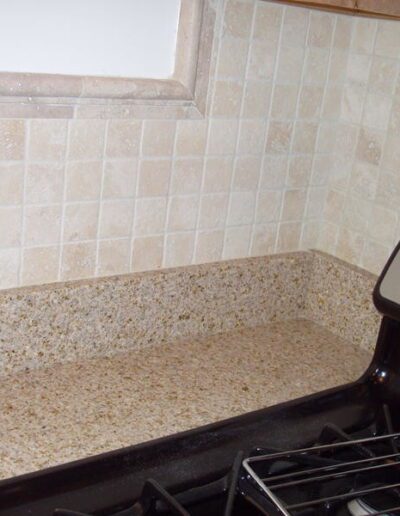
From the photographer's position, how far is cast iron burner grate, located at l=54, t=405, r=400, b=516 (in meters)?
0.81

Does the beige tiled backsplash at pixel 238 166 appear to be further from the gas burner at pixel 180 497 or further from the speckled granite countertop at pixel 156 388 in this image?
the gas burner at pixel 180 497

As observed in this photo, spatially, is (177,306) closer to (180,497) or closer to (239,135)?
(239,135)

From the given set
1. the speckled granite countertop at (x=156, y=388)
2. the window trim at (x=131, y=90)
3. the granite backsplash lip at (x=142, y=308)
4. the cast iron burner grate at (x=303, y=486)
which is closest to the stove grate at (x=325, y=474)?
the cast iron burner grate at (x=303, y=486)

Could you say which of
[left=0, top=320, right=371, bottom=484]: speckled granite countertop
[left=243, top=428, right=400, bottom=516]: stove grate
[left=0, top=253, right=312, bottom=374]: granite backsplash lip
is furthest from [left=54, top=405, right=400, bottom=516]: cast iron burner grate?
[left=0, top=253, right=312, bottom=374]: granite backsplash lip

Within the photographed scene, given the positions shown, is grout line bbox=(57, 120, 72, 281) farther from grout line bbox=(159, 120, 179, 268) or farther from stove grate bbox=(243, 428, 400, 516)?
stove grate bbox=(243, 428, 400, 516)

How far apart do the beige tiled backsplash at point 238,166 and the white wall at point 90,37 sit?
74 millimetres

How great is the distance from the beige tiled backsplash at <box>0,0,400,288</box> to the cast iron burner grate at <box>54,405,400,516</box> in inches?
17.5

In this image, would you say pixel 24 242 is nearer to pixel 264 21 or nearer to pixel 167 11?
pixel 167 11

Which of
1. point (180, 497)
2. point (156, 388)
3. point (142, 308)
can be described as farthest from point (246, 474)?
point (142, 308)

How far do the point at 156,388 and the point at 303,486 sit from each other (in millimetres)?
324

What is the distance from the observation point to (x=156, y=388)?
A: 1.17 meters

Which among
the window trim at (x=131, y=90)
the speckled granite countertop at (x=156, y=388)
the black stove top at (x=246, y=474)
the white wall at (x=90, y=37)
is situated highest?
the white wall at (x=90, y=37)

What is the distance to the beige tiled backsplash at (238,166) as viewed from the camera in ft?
3.75

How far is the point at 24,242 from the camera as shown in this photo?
1140 mm
